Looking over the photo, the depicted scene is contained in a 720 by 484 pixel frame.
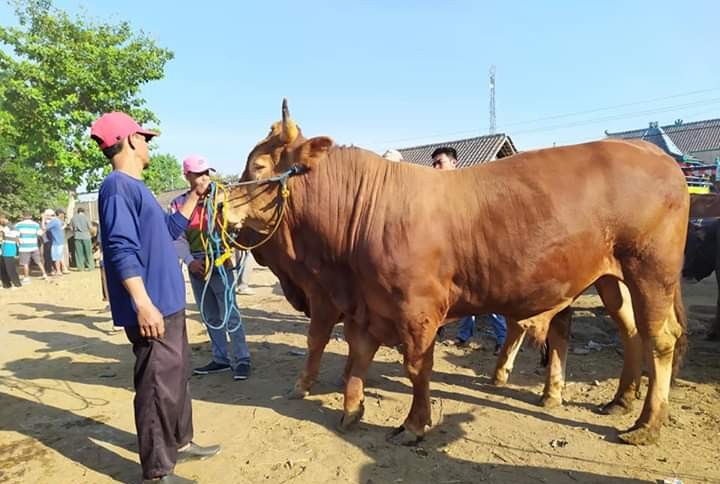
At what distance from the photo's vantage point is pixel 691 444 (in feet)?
11.8

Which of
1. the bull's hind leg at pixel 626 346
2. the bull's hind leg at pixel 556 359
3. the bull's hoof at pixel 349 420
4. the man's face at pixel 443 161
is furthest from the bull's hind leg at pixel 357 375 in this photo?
the man's face at pixel 443 161

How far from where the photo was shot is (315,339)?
4586 millimetres

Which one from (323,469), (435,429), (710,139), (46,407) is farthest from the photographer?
(710,139)

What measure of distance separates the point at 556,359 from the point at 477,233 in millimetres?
1719

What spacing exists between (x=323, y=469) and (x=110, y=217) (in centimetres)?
213

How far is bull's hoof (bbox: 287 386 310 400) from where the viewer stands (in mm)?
4645

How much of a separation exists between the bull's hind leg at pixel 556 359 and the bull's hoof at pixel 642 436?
76cm

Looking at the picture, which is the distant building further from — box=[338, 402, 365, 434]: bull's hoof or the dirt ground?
box=[338, 402, 365, 434]: bull's hoof

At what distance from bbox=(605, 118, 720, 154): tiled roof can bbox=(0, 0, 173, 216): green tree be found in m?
36.6

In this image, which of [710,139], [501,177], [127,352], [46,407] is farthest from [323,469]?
[710,139]

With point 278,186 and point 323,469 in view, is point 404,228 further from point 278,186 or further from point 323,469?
point 323,469

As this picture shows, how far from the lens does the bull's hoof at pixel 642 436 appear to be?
142 inches

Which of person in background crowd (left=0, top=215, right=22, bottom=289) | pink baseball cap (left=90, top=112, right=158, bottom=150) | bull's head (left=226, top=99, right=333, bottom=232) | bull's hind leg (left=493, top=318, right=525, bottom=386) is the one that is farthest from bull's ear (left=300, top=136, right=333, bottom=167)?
person in background crowd (left=0, top=215, right=22, bottom=289)

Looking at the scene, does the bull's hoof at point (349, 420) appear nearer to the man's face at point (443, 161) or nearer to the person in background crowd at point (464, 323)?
the person in background crowd at point (464, 323)
